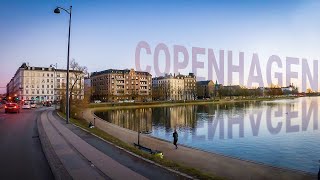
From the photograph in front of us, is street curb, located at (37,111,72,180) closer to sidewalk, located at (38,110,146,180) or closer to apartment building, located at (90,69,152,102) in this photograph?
sidewalk, located at (38,110,146,180)

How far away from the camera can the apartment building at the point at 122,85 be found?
539ft

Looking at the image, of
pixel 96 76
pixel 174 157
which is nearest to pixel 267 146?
pixel 174 157

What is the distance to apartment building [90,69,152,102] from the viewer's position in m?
164

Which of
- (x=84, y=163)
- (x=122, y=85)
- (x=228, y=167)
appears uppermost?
(x=122, y=85)

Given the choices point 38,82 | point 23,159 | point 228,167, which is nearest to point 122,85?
point 38,82

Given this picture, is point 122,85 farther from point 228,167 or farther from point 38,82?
point 228,167

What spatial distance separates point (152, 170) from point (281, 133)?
36.7 meters

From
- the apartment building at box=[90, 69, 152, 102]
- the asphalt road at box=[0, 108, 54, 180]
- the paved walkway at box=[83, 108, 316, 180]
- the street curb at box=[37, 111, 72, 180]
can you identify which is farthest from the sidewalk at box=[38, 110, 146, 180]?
the apartment building at box=[90, 69, 152, 102]

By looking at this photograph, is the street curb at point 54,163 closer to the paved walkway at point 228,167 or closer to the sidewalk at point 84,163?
the sidewalk at point 84,163

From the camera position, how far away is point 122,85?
6836 inches

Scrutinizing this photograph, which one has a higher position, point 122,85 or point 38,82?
point 38,82

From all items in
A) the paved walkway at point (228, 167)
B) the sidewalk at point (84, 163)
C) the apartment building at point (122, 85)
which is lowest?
the paved walkway at point (228, 167)

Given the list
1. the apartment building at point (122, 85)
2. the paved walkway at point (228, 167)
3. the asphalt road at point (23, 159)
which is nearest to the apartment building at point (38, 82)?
the apartment building at point (122, 85)

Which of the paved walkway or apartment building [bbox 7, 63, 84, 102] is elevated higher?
apartment building [bbox 7, 63, 84, 102]
